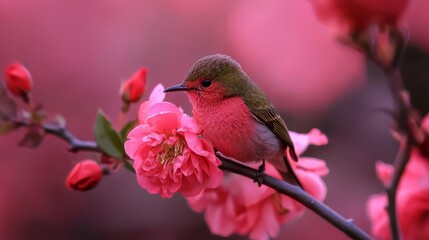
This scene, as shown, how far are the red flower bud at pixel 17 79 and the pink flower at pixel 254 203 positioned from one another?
0.27 meters

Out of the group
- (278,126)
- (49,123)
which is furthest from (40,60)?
(278,126)

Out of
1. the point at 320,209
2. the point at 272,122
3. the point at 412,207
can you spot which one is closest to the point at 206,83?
the point at 272,122

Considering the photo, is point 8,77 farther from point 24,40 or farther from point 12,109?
point 24,40

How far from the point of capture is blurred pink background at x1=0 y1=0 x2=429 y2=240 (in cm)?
186

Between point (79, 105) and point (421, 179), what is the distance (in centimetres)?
120

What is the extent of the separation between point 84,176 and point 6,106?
7.0 inches

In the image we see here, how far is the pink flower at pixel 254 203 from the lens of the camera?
877 millimetres

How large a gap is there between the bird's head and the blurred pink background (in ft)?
2.94

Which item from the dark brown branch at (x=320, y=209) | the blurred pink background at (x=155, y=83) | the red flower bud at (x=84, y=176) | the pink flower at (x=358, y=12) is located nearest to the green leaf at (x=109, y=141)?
the red flower bud at (x=84, y=176)

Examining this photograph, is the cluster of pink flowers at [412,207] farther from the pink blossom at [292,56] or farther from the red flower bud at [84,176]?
the pink blossom at [292,56]

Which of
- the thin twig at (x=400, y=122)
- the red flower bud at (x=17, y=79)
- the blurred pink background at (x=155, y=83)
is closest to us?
the thin twig at (x=400, y=122)

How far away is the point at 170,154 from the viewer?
701 mm

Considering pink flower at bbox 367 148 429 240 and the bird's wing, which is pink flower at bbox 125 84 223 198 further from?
pink flower at bbox 367 148 429 240

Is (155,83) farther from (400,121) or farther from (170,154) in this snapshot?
(400,121)
